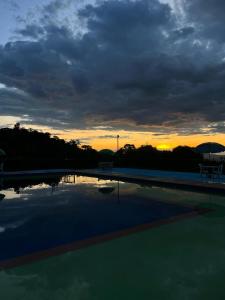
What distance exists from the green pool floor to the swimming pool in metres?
0.01

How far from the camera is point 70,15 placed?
1241 centimetres

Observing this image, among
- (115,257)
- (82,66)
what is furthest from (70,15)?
→ (115,257)

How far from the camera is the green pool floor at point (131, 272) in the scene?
359cm

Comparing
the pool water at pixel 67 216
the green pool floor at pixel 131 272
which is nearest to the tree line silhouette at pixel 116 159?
the pool water at pixel 67 216

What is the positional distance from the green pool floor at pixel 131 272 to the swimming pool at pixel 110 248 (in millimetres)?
14

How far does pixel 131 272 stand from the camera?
4.19 m

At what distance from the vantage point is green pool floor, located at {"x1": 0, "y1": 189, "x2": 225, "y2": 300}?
3588 mm

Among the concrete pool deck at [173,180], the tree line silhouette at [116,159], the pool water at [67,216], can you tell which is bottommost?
the pool water at [67,216]

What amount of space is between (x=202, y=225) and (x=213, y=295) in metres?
3.46

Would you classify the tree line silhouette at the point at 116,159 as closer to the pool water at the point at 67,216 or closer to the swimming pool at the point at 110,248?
the pool water at the point at 67,216

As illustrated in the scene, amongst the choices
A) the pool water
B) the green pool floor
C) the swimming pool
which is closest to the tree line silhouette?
the pool water

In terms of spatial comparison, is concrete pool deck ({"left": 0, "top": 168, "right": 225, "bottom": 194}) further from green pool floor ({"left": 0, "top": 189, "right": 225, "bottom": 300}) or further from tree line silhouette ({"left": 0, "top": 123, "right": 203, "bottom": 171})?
green pool floor ({"left": 0, "top": 189, "right": 225, "bottom": 300})

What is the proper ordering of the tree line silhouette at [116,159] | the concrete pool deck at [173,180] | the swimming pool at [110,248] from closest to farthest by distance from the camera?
the swimming pool at [110,248] → the concrete pool deck at [173,180] → the tree line silhouette at [116,159]

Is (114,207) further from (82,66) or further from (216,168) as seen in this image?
(82,66)
